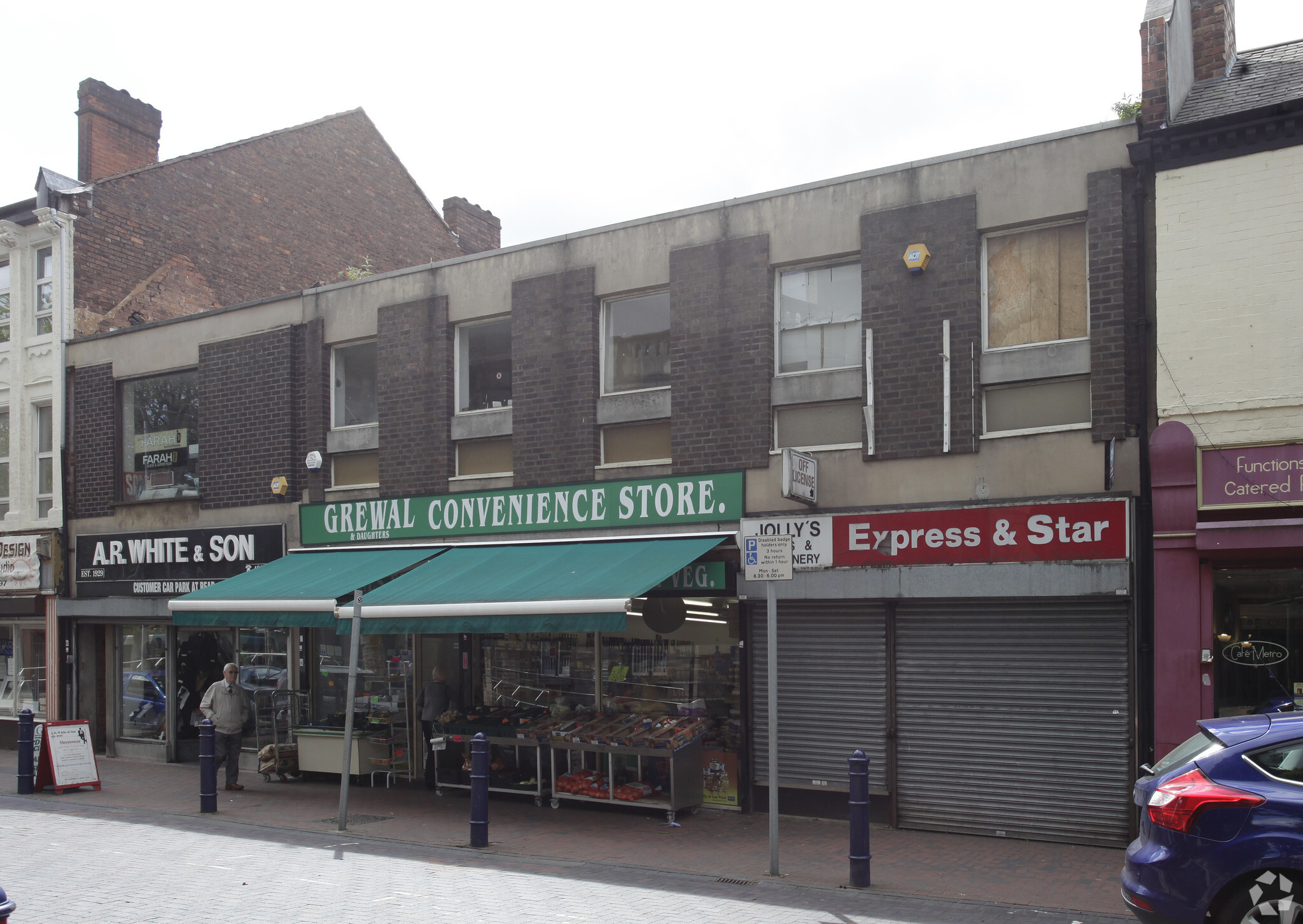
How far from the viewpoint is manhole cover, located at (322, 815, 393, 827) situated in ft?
41.3

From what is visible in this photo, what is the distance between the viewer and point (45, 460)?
2023 cm

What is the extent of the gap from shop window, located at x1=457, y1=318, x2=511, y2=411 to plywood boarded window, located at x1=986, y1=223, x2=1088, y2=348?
6.49 m

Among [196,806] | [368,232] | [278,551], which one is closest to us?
[196,806]

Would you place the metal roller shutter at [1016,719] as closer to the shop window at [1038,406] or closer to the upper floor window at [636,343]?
the shop window at [1038,406]

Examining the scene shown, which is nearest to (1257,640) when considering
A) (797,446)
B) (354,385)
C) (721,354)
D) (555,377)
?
(797,446)

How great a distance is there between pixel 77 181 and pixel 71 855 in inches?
553

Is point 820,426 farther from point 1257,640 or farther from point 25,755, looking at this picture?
point 25,755

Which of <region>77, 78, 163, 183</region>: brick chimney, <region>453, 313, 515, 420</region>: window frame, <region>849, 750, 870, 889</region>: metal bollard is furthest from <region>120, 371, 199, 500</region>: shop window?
<region>849, 750, 870, 889</region>: metal bollard

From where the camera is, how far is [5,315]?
20.9 meters

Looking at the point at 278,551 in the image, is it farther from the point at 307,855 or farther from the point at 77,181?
the point at 77,181

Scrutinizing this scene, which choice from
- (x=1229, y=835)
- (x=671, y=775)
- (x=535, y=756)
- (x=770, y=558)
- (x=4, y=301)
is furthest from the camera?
(x=4, y=301)

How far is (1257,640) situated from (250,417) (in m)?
13.9

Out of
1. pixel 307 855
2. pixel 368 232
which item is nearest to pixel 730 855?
pixel 307 855

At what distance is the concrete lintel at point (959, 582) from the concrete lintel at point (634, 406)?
7.89 feet
